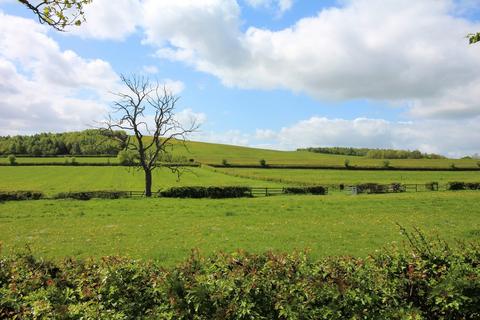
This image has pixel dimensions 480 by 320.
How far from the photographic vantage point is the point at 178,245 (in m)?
15.9

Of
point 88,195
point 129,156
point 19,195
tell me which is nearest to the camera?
point 19,195

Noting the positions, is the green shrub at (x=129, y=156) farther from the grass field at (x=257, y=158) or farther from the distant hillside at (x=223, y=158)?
the grass field at (x=257, y=158)

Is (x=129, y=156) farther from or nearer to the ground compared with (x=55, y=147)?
nearer to the ground

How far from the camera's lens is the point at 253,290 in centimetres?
500

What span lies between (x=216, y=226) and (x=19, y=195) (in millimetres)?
25137

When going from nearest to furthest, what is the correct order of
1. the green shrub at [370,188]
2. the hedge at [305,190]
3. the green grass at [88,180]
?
the hedge at [305,190], the green shrub at [370,188], the green grass at [88,180]

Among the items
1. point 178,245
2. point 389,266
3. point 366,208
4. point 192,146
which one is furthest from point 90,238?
point 192,146

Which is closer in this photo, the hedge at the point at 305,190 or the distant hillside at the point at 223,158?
the hedge at the point at 305,190

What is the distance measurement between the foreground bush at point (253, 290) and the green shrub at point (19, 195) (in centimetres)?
3575

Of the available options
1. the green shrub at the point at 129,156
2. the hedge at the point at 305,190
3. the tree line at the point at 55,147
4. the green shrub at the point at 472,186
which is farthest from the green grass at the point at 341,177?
the tree line at the point at 55,147

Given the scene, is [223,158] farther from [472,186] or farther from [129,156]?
[472,186]

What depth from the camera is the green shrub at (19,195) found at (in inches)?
1441

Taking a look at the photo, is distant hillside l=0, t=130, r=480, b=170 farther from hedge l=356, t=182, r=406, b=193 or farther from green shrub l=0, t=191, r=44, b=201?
green shrub l=0, t=191, r=44, b=201

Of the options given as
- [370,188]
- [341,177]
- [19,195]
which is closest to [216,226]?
[19,195]
